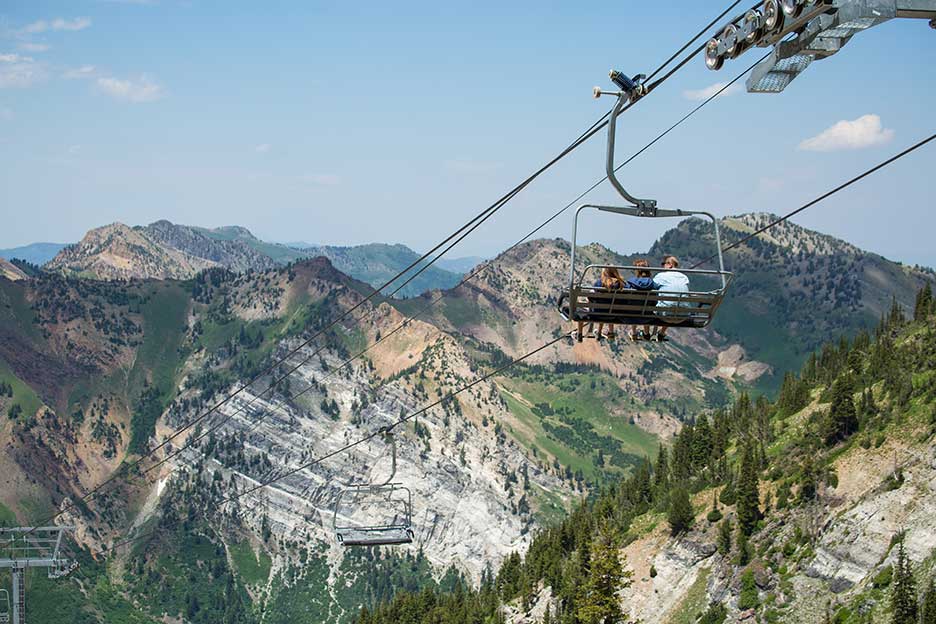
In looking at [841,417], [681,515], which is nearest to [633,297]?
[841,417]

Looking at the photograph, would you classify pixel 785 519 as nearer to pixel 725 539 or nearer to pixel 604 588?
pixel 725 539

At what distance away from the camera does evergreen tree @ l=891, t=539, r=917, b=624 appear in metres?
77.1

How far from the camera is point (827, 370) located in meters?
142

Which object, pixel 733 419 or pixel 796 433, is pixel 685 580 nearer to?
pixel 796 433

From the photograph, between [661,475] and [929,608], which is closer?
[929,608]

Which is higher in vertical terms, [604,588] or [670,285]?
[670,285]

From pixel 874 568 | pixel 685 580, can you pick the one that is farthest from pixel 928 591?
pixel 685 580

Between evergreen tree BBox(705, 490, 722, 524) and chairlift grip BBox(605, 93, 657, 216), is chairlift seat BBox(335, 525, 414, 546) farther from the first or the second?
evergreen tree BBox(705, 490, 722, 524)

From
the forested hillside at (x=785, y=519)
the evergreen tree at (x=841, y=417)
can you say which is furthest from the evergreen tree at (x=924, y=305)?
the evergreen tree at (x=841, y=417)

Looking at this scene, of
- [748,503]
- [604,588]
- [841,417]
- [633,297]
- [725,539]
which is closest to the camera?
[633,297]

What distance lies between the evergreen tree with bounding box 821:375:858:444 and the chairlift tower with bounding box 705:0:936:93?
99689 millimetres

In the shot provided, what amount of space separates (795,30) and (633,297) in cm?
755

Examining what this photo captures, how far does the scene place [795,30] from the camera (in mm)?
18469

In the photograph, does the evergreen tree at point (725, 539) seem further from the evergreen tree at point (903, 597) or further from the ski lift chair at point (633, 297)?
the ski lift chair at point (633, 297)
